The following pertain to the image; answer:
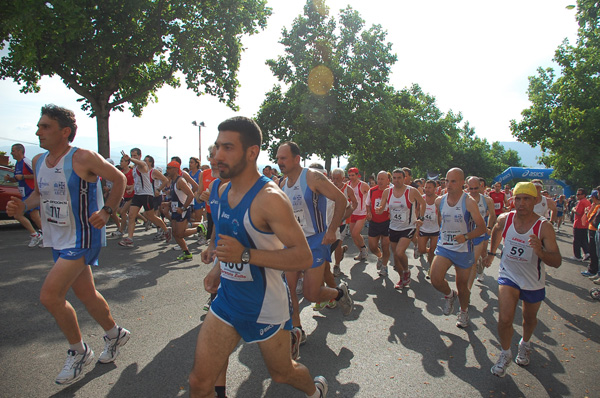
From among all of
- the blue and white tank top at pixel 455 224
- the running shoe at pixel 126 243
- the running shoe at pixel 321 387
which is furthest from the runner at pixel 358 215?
the running shoe at pixel 321 387

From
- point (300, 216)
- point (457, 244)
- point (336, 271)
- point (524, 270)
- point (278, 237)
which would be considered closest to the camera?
point (278, 237)

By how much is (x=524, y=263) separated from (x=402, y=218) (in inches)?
125

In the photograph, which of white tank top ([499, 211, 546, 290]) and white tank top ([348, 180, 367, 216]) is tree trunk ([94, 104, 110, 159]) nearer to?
white tank top ([348, 180, 367, 216])

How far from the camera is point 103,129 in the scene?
16.6m

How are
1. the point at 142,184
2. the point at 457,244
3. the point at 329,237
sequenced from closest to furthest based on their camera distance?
the point at 329,237 < the point at 457,244 < the point at 142,184

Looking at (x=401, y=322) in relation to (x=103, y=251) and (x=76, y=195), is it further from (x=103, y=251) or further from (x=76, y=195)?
(x=103, y=251)

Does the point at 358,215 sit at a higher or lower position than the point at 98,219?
lower

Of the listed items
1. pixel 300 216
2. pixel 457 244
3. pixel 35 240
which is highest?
pixel 300 216

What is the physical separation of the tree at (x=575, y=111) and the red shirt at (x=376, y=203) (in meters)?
23.0

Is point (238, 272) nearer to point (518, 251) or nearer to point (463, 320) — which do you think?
point (518, 251)

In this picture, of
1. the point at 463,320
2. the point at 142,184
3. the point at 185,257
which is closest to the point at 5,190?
the point at 142,184

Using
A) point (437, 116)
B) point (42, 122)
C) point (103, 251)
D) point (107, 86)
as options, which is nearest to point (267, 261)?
point (42, 122)

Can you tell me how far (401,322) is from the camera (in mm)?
4934

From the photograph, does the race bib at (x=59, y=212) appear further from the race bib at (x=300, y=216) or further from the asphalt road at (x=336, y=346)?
Answer: the race bib at (x=300, y=216)
